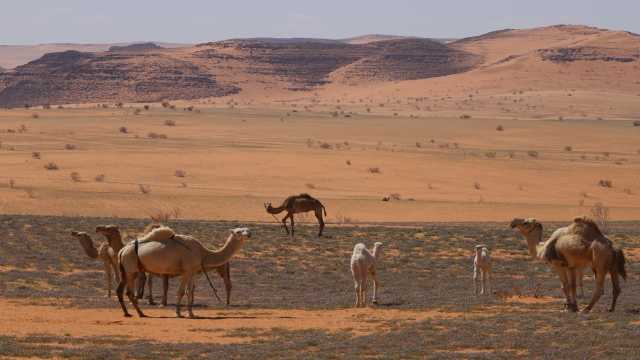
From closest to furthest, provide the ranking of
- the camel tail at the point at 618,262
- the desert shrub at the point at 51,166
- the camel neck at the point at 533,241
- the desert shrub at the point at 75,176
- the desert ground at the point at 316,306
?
the desert ground at the point at 316,306, the camel tail at the point at 618,262, the camel neck at the point at 533,241, the desert shrub at the point at 75,176, the desert shrub at the point at 51,166

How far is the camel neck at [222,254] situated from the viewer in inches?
722

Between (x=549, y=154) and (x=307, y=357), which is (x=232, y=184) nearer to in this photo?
(x=549, y=154)

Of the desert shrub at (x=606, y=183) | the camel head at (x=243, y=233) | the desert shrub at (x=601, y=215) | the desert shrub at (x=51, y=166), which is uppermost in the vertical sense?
the camel head at (x=243, y=233)

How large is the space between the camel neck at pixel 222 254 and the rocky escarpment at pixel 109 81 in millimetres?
100710

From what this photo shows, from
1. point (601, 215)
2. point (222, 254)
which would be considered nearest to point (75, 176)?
point (601, 215)

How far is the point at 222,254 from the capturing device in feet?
60.7

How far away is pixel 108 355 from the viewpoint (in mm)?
14047

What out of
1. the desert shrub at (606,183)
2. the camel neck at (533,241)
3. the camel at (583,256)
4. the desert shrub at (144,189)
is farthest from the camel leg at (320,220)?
the desert shrub at (606,183)

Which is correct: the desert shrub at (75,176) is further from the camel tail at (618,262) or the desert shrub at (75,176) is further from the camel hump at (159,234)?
the camel tail at (618,262)

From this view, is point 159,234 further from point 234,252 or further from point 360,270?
point 360,270

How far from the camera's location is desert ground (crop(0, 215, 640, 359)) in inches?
581

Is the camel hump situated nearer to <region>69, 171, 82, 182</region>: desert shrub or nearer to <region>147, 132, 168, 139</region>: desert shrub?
<region>69, 171, 82, 182</region>: desert shrub

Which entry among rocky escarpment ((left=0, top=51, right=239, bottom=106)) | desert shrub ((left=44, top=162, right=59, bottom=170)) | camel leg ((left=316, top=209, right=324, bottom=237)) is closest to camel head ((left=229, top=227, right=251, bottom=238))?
camel leg ((left=316, top=209, right=324, bottom=237))

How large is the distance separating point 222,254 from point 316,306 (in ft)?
6.79
